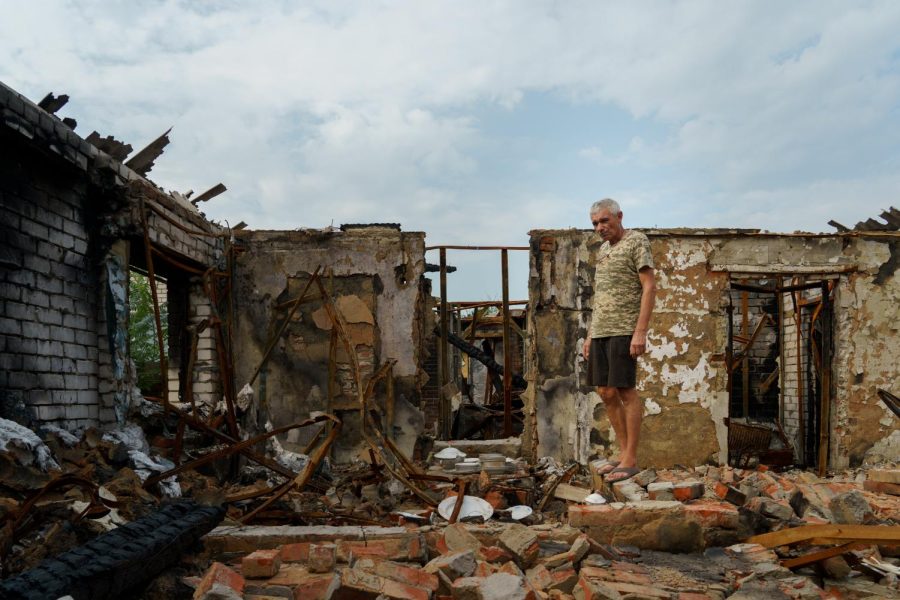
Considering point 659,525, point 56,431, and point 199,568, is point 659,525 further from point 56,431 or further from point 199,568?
point 56,431

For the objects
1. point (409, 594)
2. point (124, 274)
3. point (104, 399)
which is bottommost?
point (409, 594)

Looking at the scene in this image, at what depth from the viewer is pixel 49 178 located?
5.70 meters

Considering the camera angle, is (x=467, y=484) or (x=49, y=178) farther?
(x=49, y=178)

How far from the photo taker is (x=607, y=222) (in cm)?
472

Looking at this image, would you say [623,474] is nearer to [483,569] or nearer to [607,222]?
[607,222]

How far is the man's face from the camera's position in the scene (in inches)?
186

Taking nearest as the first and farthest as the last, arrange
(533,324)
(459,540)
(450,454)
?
(459,540), (533,324), (450,454)

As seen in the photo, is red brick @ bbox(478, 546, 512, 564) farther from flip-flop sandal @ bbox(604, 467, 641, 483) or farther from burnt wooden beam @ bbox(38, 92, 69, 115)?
burnt wooden beam @ bbox(38, 92, 69, 115)

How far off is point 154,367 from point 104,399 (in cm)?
294

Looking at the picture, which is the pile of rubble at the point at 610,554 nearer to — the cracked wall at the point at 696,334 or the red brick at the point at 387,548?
the red brick at the point at 387,548

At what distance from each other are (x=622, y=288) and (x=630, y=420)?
0.86 m

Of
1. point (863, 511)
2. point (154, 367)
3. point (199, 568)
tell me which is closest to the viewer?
point (199, 568)

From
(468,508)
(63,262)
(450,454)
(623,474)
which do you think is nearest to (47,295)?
(63,262)

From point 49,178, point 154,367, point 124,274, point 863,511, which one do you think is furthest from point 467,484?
point 154,367
